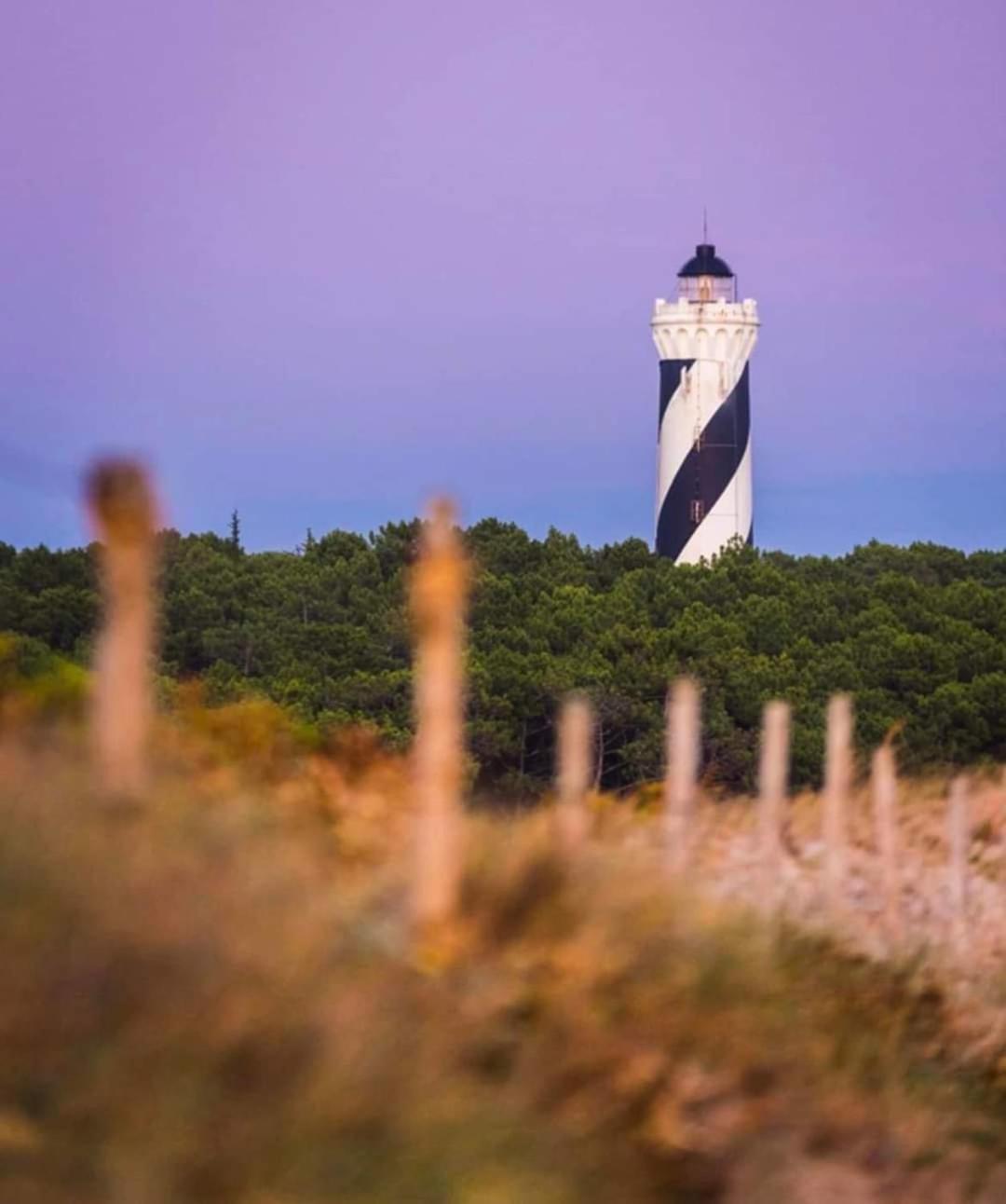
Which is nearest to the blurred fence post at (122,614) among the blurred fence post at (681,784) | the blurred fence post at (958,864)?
the blurred fence post at (681,784)

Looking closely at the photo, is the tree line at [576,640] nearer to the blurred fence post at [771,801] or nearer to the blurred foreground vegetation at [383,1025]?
the blurred fence post at [771,801]

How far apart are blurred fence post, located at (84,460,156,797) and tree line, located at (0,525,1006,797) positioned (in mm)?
30055

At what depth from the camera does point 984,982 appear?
9.90 m

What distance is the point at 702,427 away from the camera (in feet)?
193

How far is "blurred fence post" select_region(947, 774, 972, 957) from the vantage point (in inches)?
406

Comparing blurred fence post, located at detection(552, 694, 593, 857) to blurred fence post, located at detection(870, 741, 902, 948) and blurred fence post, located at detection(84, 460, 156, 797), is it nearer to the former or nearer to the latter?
blurred fence post, located at detection(84, 460, 156, 797)

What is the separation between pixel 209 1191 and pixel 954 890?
6393mm

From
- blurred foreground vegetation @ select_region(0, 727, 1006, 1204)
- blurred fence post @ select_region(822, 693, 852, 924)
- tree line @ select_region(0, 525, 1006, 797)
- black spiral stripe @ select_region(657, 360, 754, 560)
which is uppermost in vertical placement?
black spiral stripe @ select_region(657, 360, 754, 560)

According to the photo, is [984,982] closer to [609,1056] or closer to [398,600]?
[609,1056]

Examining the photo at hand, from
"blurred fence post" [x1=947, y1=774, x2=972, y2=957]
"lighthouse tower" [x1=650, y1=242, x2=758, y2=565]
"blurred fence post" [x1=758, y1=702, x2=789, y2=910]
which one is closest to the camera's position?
"blurred fence post" [x1=758, y1=702, x2=789, y2=910]

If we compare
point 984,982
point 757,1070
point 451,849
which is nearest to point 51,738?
point 451,849

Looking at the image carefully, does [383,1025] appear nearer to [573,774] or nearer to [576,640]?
[573,774]

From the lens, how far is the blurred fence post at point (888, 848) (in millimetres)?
9836

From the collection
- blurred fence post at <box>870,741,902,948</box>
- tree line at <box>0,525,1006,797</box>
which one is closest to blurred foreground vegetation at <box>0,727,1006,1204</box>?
blurred fence post at <box>870,741,902,948</box>
